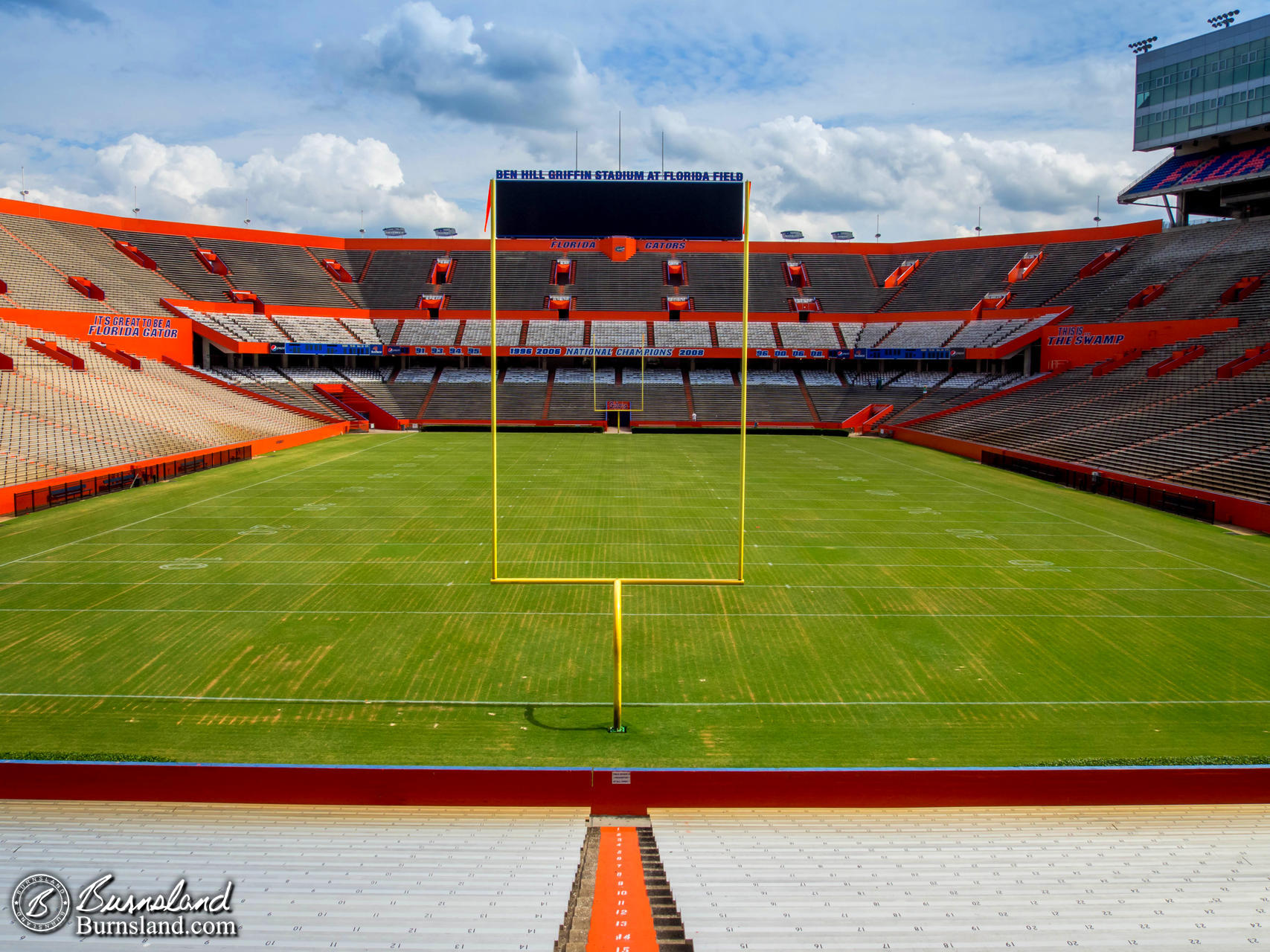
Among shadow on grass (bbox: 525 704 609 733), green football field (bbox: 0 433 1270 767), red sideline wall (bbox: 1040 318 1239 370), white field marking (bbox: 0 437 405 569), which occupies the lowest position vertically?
shadow on grass (bbox: 525 704 609 733)

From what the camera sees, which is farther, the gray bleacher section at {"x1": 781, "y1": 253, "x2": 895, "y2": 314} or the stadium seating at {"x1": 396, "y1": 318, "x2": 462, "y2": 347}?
the gray bleacher section at {"x1": 781, "y1": 253, "x2": 895, "y2": 314}

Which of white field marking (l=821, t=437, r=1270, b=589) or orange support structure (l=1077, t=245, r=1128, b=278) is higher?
orange support structure (l=1077, t=245, r=1128, b=278)

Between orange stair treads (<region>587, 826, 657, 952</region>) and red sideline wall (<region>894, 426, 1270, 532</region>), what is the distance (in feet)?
69.7

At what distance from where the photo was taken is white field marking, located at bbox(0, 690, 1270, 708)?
9922 mm

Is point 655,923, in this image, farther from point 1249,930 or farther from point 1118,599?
point 1118,599

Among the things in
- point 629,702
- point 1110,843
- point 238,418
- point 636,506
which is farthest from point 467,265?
point 1110,843

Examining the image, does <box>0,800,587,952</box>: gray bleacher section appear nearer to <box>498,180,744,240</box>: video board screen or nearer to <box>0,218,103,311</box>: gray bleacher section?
<box>0,218,103,311</box>: gray bleacher section

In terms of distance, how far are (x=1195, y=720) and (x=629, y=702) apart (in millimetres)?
7019

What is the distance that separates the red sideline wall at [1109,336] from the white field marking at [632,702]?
1307 inches

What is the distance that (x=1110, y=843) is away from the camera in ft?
20.4

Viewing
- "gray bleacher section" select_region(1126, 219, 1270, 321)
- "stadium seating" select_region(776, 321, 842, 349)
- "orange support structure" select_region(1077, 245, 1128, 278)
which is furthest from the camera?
"stadium seating" select_region(776, 321, 842, 349)

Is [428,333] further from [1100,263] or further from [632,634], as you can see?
[632,634]

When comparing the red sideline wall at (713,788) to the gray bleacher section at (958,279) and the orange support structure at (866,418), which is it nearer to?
the orange support structure at (866,418)

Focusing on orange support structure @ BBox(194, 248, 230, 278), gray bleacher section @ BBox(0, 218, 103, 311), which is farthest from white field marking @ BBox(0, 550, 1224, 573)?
orange support structure @ BBox(194, 248, 230, 278)
